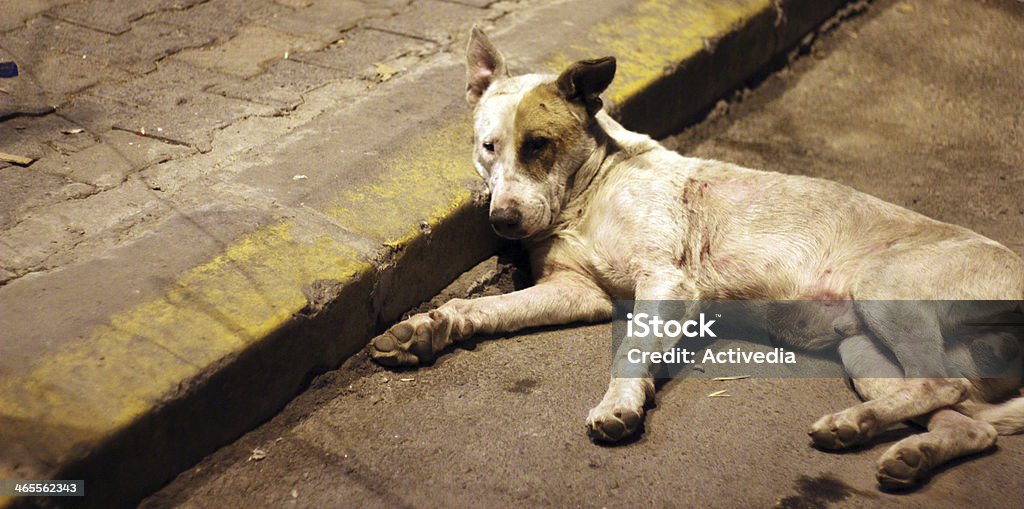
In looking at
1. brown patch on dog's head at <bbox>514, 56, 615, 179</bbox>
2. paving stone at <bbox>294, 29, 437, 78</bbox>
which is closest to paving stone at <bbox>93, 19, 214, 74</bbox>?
paving stone at <bbox>294, 29, 437, 78</bbox>

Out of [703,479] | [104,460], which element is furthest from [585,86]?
[104,460]

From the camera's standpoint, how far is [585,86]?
13.1 ft

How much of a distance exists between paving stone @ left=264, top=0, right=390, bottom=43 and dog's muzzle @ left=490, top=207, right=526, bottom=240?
216cm

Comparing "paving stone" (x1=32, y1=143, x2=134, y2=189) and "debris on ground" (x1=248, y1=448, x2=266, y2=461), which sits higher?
"paving stone" (x1=32, y1=143, x2=134, y2=189)

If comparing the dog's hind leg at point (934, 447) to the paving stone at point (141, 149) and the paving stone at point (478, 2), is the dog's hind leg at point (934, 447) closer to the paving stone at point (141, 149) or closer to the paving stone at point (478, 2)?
the paving stone at point (141, 149)

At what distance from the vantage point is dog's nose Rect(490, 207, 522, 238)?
3822mm

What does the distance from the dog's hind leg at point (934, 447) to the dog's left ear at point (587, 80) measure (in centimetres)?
182

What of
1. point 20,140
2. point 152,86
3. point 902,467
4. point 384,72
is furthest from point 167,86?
point 902,467

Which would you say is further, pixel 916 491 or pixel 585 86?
pixel 585 86

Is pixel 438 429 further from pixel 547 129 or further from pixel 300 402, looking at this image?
pixel 547 129

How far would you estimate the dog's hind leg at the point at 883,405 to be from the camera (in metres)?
3.18

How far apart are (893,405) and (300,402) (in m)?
2.06

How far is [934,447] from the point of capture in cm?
306

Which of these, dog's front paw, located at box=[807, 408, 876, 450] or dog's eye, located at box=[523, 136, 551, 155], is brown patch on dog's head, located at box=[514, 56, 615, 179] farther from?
dog's front paw, located at box=[807, 408, 876, 450]
